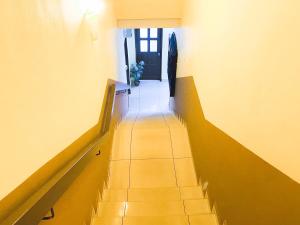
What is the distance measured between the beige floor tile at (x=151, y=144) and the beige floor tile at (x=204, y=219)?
37.2 inches

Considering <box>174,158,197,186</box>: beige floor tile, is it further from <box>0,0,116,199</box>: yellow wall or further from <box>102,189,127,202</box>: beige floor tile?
<box>0,0,116,199</box>: yellow wall

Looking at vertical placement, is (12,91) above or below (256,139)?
above

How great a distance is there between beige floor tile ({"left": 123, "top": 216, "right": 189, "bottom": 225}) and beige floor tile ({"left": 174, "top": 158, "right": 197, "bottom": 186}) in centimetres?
57

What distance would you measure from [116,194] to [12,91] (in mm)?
1721

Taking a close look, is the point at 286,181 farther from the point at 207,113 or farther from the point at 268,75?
the point at 207,113

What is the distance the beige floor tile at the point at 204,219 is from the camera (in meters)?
1.96

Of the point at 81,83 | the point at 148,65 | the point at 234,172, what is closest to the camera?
the point at 234,172

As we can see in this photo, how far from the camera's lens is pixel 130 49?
7945 mm

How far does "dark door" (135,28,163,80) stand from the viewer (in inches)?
322

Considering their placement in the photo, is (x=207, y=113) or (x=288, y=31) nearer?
(x=288, y=31)

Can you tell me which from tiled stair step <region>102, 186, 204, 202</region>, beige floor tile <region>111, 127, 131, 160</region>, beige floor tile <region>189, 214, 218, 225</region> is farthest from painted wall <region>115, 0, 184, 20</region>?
beige floor tile <region>189, 214, 218, 225</region>

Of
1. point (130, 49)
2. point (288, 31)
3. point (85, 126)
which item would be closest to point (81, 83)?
point (85, 126)

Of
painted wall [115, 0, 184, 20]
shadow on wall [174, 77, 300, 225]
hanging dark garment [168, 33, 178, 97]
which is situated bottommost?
shadow on wall [174, 77, 300, 225]

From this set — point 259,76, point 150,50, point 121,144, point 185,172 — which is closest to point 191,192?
point 185,172
